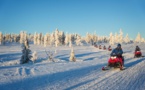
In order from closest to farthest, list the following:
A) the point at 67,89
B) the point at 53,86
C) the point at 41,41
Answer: the point at 67,89 → the point at 53,86 → the point at 41,41

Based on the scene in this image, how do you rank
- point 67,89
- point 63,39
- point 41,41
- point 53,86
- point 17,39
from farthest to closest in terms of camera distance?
point 17,39, point 41,41, point 63,39, point 53,86, point 67,89

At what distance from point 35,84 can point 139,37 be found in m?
157

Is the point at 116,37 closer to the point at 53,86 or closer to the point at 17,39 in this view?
the point at 17,39

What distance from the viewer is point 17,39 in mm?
157250

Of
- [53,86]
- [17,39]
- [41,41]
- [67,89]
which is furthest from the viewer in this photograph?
[17,39]

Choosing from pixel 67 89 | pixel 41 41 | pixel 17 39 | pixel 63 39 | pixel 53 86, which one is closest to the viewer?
pixel 67 89

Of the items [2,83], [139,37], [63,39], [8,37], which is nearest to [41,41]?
[63,39]

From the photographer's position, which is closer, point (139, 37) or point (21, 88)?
point (21, 88)

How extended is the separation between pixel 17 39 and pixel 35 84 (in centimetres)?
15095

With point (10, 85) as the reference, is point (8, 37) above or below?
above

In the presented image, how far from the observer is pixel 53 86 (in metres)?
10.4

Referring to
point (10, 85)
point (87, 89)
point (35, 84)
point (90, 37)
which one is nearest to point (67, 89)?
point (87, 89)

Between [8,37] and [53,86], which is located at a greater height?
[8,37]

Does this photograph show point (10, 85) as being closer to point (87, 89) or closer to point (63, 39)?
point (87, 89)
